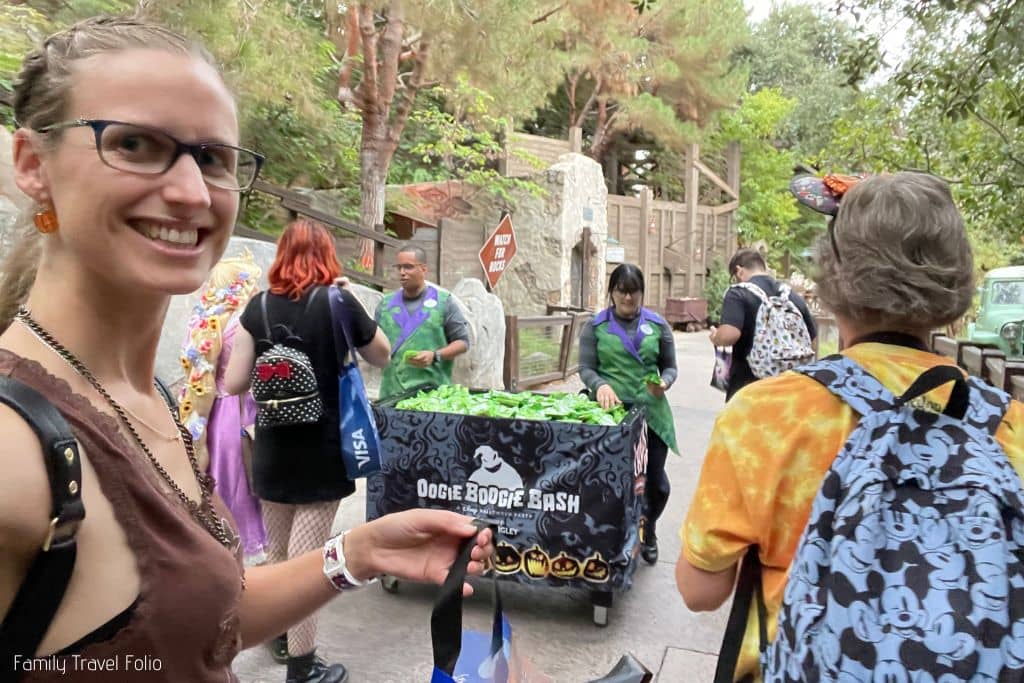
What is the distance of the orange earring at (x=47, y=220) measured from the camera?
1.05 metres

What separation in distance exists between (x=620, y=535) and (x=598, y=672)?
672 mm

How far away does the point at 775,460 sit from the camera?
165cm

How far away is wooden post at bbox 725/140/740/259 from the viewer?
25344 mm

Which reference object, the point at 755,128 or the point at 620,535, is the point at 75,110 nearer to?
the point at 620,535

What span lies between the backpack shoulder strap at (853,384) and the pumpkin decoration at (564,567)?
101 inches

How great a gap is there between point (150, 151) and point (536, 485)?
3.22 meters

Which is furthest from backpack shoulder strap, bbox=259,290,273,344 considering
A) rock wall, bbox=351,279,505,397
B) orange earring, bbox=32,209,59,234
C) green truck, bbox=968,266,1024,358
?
green truck, bbox=968,266,1024,358

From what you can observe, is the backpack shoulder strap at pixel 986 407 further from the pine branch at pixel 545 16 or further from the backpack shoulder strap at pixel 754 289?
the pine branch at pixel 545 16

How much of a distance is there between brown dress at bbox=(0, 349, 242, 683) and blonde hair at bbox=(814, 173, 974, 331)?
1.43 meters

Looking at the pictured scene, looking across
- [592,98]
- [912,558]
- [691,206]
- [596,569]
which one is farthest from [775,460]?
[691,206]

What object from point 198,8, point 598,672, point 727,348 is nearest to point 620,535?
point 598,672

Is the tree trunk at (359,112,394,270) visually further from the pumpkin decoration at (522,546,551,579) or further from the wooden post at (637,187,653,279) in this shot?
the wooden post at (637,187,653,279)

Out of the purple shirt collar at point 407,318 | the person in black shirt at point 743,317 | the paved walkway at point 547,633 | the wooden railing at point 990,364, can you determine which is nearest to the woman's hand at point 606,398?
the person in black shirt at point 743,317

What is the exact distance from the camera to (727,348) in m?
5.43
